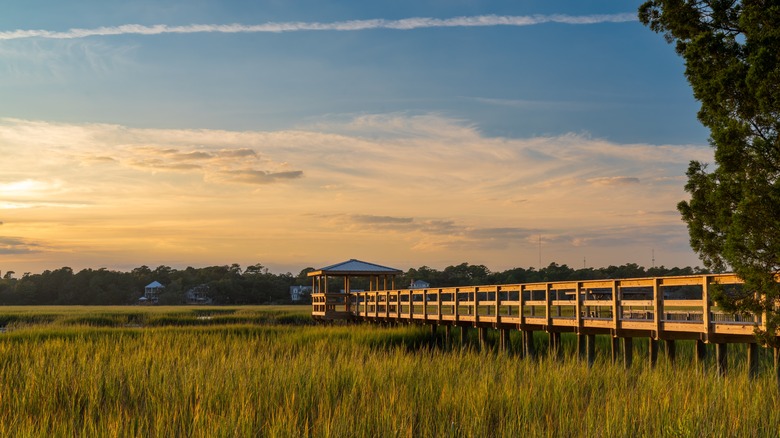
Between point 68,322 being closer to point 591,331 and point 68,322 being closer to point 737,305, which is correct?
point 591,331

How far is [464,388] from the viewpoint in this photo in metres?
10.4

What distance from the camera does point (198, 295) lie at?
347ft

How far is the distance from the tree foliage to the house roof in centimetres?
2477

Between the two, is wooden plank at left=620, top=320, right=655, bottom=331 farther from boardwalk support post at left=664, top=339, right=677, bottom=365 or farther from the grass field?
the grass field

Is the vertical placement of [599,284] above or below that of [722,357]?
above

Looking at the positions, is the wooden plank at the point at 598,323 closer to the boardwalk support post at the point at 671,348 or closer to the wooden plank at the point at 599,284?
the wooden plank at the point at 599,284

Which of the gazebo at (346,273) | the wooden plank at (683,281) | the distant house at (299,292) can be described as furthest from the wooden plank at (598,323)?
the distant house at (299,292)

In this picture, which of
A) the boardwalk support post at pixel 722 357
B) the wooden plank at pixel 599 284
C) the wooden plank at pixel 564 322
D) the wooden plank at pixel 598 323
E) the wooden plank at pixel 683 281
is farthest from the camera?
the wooden plank at pixel 564 322

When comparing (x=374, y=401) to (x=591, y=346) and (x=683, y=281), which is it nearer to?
(x=683, y=281)

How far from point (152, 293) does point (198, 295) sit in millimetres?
7444

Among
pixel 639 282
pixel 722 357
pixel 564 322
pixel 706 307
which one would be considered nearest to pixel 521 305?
pixel 564 322

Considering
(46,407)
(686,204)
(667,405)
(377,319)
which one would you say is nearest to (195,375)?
(46,407)

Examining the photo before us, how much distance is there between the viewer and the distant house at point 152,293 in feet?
343

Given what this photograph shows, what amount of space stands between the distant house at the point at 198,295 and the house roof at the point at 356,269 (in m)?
66.5
